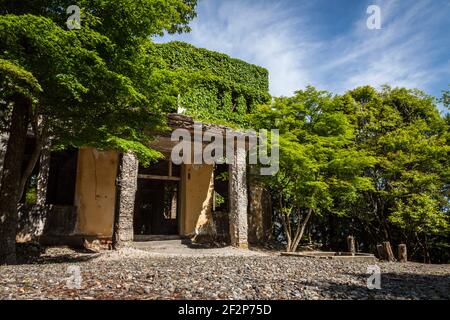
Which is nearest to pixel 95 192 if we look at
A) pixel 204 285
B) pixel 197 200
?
pixel 197 200

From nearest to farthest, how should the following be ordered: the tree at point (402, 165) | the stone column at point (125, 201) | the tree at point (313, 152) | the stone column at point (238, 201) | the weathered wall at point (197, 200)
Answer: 1. the stone column at point (125, 201)
2. the tree at point (313, 152)
3. the stone column at point (238, 201)
4. the tree at point (402, 165)
5. the weathered wall at point (197, 200)

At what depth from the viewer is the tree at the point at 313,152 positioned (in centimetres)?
1098

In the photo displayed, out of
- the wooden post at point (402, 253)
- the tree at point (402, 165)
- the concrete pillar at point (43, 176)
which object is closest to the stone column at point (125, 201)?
the concrete pillar at point (43, 176)

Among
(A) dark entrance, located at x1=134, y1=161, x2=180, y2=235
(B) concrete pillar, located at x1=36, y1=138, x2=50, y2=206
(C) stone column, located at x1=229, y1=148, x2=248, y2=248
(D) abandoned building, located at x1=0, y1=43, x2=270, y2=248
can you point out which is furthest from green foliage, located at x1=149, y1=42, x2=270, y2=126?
(B) concrete pillar, located at x1=36, y1=138, x2=50, y2=206

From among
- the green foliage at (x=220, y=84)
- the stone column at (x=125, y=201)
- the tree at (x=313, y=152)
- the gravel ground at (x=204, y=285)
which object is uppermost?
the green foliage at (x=220, y=84)

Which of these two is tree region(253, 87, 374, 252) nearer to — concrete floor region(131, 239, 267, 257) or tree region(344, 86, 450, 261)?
tree region(344, 86, 450, 261)

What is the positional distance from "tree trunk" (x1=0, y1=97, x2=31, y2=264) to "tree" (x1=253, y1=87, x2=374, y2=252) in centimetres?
726

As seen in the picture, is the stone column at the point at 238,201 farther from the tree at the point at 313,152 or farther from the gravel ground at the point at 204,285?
the gravel ground at the point at 204,285

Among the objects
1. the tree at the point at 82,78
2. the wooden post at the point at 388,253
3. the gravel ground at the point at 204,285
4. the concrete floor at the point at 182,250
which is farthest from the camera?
the wooden post at the point at 388,253

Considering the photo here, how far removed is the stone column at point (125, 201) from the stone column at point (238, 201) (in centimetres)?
363

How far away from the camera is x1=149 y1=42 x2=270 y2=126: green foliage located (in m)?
16.1

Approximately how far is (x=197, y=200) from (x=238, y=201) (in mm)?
2887

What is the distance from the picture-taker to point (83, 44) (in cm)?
582
